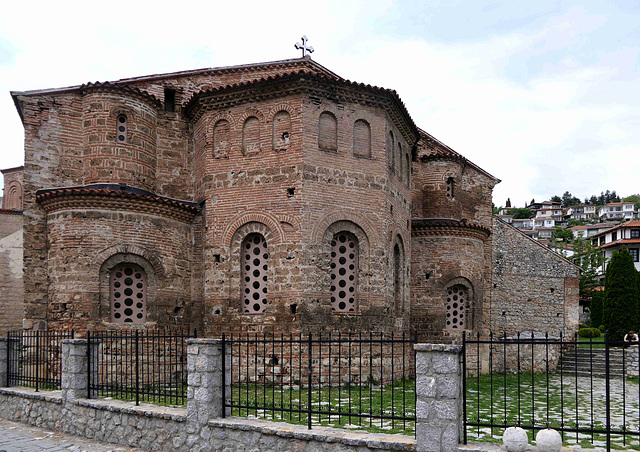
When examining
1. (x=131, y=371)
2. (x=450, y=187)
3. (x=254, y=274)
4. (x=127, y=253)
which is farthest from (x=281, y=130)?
(x=450, y=187)

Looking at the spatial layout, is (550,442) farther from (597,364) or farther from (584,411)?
(597,364)

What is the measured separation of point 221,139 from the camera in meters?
13.8

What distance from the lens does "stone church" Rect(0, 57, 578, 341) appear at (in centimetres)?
1243

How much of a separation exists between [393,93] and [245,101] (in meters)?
3.99

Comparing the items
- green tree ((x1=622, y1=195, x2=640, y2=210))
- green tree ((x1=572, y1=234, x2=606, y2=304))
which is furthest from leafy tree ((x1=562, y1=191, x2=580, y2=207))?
green tree ((x1=572, y1=234, x2=606, y2=304))

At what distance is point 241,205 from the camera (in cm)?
1323

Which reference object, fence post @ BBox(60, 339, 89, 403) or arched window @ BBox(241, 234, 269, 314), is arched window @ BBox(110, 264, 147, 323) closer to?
arched window @ BBox(241, 234, 269, 314)

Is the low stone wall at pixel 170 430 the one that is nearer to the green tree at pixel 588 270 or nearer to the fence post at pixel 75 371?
the fence post at pixel 75 371

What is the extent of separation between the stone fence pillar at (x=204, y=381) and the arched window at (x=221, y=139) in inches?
287

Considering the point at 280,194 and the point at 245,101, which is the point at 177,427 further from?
the point at 245,101

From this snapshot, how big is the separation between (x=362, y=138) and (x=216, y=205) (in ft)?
14.2

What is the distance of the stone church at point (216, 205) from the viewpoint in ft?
40.8

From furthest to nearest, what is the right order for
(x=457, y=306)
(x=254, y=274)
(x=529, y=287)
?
(x=529, y=287) < (x=457, y=306) < (x=254, y=274)

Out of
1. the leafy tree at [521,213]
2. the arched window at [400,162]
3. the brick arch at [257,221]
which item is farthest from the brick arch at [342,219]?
the leafy tree at [521,213]
